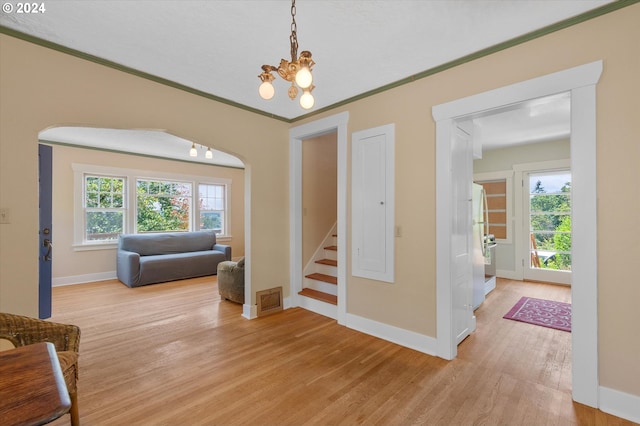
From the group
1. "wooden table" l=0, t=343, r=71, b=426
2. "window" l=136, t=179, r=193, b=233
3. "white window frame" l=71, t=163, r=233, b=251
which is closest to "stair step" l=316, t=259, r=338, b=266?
"wooden table" l=0, t=343, r=71, b=426

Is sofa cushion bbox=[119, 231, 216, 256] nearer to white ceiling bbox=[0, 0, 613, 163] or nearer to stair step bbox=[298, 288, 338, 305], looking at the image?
stair step bbox=[298, 288, 338, 305]

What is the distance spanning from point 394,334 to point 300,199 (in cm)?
210

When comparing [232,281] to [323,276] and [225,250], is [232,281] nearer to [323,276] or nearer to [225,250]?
[323,276]

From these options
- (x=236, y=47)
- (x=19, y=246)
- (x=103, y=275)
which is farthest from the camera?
(x=103, y=275)

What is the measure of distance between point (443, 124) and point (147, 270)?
535cm

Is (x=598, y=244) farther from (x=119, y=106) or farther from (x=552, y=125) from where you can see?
(x=119, y=106)

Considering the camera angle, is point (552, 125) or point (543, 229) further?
point (543, 229)

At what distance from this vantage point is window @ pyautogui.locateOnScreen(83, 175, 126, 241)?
552cm

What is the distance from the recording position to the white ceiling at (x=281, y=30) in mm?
1868

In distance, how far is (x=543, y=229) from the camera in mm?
5465

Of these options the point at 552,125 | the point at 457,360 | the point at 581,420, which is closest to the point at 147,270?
the point at 457,360

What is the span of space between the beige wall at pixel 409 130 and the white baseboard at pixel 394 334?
6cm

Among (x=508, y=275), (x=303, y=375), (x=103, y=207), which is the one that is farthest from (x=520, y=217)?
(x=103, y=207)

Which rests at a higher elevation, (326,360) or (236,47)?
(236,47)
